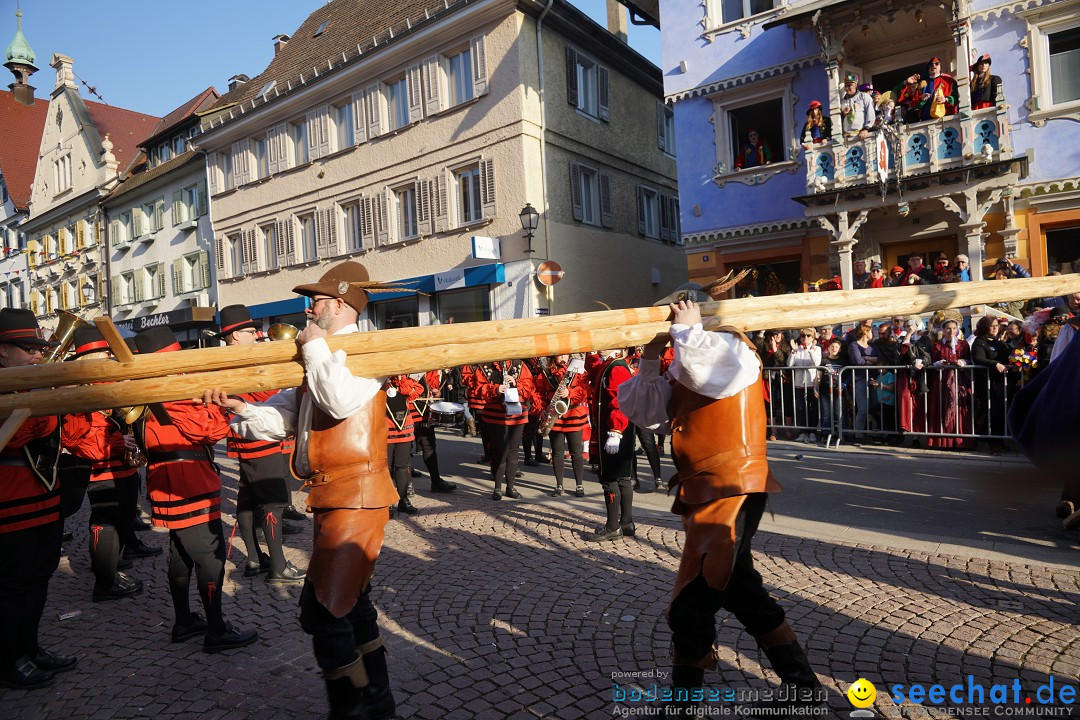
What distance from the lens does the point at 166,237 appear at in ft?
94.4

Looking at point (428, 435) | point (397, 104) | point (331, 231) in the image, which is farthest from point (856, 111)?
point (331, 231)

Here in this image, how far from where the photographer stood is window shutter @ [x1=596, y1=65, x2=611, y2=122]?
2008 centimetres

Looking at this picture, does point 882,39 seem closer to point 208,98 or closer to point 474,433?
point 474,433

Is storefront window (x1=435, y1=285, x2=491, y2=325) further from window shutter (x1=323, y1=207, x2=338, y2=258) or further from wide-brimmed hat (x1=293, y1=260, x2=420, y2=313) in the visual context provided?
wide-brimmed hat (x1=293, y1=260, x2=420, y2=313)

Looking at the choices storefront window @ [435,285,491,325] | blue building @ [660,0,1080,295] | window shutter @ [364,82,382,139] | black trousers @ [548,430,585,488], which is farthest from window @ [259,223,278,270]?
black trousers @ [548,430,585,488]

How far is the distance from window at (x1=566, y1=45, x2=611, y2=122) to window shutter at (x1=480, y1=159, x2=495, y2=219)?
3.12 m

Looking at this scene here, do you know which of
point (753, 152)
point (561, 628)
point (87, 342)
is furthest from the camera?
point (753, 152)

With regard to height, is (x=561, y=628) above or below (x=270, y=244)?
below

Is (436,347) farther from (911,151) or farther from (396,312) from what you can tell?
(396,312)

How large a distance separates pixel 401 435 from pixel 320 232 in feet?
52.6

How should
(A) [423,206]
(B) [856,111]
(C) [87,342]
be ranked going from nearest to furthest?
(C) [87,342] → (B) [856,111] → (A) [423,206]

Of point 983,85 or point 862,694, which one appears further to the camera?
point 983,85

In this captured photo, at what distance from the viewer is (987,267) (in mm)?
12562

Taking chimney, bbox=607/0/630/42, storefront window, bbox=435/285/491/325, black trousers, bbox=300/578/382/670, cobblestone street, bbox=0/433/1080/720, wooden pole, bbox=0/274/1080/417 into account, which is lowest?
cobblestone street, bbox=0/433/1080/720
